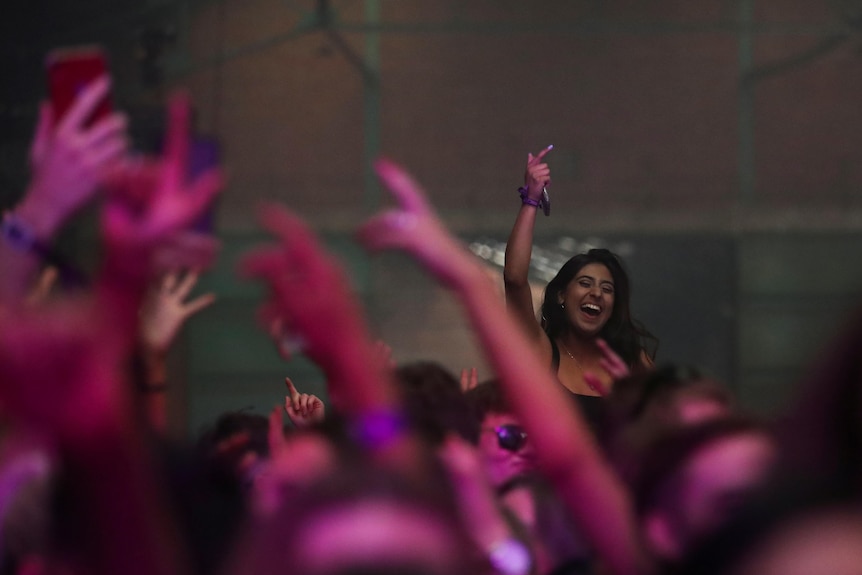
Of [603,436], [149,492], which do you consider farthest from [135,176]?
[603,436]

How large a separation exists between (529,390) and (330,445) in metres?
0.30

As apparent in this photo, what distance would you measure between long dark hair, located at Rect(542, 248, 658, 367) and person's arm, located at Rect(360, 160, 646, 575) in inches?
79.4

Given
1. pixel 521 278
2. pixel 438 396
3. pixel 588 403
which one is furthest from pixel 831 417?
pixel 521 278

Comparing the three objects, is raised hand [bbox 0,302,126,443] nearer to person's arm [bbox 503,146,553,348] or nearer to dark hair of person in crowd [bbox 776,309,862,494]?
dark hair of person in crowd [bbox 776,309,862,494]

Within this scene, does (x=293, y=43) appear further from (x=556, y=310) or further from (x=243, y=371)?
(x=556, y=310)

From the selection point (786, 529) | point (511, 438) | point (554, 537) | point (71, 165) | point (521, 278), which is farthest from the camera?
point (521, 278)

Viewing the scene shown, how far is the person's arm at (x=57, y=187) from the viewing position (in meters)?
1.23

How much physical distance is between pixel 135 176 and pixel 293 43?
11.0m

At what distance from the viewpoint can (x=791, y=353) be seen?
1127 cm

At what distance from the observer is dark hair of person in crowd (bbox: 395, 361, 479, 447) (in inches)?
70.2

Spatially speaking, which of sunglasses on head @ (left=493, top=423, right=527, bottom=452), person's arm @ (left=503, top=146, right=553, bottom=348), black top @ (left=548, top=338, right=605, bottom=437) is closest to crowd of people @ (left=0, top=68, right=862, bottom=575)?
black top @ (left=548, top=338, right=605, bottom=437)

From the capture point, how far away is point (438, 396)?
1.93 m

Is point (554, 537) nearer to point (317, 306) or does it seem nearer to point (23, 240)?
point (317, 306)

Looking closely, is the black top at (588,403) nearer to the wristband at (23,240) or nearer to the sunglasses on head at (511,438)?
the sunglasses on head at (511,438)
